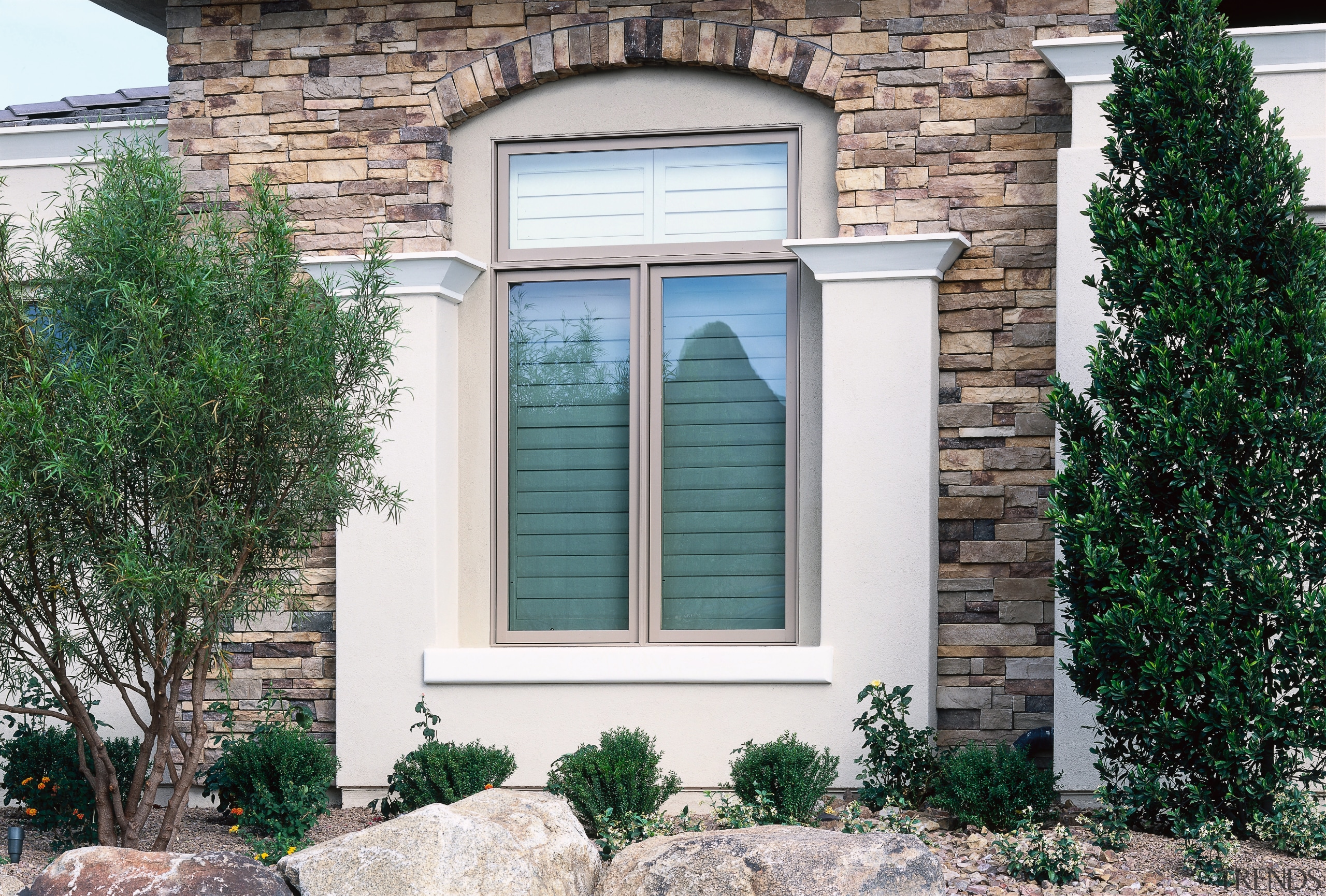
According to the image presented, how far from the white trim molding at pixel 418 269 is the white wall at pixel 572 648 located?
0.50ft

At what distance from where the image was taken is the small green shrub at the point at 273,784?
5.61 metres

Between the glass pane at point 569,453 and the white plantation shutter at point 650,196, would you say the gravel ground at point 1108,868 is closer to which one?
the glass pane at point 569,453

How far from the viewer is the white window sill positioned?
6.31 meters

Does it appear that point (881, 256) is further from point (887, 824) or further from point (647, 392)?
point (887, 824)

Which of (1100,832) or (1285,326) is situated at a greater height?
(1285,326)

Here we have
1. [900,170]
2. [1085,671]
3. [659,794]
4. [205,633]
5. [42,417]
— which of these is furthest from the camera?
[900,170]

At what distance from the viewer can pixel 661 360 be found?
6871 millimetres

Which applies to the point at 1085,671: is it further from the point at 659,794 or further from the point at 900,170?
the point at 900,170

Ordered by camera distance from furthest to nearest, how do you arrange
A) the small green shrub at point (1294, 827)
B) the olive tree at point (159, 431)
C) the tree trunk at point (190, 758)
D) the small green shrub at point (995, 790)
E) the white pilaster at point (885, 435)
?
the white pilaster at point (885, 435) < the small green shrub at point (995, 790) < the tree trunk at point (190, 758) < the small green shrub at point (1294, 827) < the olive tree at point (159, 431)

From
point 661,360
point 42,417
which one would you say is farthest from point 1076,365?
point 42,417

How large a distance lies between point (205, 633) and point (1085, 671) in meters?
3.70

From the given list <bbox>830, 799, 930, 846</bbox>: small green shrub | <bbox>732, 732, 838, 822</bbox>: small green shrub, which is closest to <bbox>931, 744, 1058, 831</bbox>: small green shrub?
<bbox>830, 799, 930, 846</bbox>: small green shrub

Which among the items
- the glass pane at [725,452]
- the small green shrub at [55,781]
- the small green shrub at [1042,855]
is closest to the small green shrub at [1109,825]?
the small green shrub at [1042,855]

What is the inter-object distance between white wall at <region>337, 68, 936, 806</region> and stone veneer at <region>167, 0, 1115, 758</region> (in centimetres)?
16
